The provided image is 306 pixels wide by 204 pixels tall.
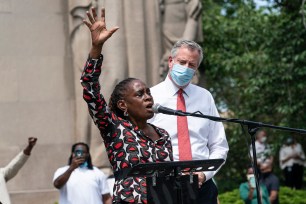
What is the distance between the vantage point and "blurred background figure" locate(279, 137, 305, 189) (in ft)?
81.0

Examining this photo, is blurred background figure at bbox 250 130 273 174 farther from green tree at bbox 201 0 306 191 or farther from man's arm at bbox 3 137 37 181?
man's arm at bbox 3 137 37 181

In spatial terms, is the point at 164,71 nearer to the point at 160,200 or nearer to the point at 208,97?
the point at 208,97

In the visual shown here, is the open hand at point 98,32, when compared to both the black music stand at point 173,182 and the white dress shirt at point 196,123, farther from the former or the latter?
the white dress shirt at point 196,123

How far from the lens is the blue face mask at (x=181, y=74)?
8.96m

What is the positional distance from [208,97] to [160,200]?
6.59 feet

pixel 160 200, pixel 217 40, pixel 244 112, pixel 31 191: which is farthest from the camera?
pixel 217 40

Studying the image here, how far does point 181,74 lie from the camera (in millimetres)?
8977

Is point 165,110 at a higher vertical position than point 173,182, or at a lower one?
higher

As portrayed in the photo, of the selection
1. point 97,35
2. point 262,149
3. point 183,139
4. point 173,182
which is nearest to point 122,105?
point 97,35

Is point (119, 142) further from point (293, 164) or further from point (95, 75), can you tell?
point (293, 164)

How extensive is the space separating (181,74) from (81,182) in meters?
5.11

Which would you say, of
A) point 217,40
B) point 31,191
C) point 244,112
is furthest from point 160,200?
point 217,40

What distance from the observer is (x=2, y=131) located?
17.1m

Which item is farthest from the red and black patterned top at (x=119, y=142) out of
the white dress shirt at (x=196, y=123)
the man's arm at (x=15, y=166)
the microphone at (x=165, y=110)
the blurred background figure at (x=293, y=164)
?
the blurred background figure at (x=293, y=164)
